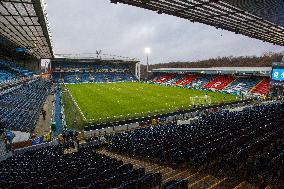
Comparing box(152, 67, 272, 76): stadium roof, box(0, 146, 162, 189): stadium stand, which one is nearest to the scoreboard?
box(0, 146, 162, 189): stadium stand

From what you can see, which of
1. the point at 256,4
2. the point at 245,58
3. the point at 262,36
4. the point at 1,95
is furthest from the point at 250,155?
the point at 245,58

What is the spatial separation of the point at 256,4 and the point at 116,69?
7445 centimetres

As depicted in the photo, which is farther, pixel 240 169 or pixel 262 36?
pixel 262 36

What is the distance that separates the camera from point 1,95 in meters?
25.2

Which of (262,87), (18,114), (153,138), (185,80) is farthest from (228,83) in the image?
(153,138)

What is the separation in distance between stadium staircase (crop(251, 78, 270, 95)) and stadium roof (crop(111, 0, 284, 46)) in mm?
31915

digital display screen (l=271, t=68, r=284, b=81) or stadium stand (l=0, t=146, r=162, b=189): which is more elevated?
digital display screen (l=271, t=68, r=284, b=81)

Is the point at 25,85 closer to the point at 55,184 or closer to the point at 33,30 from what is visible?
the point at 33,30

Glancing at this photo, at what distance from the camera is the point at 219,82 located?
5525 centimetres

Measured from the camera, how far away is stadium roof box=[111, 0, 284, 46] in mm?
9555

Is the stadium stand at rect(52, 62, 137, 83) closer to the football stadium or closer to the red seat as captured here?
the red seat

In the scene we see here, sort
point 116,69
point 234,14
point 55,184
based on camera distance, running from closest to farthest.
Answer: point 55,184
point 234,14
point 116,69

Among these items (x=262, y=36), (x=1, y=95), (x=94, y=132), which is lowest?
(x=94, y=132)

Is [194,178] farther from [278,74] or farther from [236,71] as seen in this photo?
[236,71]
